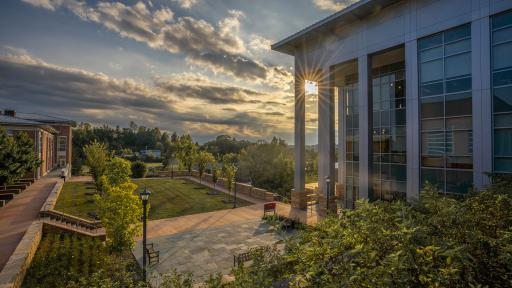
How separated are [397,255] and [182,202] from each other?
2672cm

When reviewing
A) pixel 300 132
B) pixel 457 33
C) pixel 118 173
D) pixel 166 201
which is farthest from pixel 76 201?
pixel 457 33

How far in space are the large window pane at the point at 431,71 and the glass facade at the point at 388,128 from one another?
230cm

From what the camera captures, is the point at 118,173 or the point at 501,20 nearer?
the point at 501,20

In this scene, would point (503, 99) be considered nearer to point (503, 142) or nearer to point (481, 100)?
point (481, 100)

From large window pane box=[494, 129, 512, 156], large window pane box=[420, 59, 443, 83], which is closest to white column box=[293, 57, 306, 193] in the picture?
large window pane box=[420, 59, 443, 83]

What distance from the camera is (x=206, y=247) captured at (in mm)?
15852

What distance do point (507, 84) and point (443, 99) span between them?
2954mm

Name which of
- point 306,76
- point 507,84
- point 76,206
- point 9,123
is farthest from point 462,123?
point 9,123

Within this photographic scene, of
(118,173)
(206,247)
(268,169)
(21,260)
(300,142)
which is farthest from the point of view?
(268,169)

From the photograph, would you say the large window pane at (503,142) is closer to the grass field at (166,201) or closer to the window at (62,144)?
the grass field at (166,201)

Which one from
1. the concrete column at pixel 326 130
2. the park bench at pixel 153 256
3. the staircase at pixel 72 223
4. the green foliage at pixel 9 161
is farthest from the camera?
the concrete column at pixel 326 130

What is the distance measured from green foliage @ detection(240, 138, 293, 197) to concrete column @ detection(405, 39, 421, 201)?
30.8m

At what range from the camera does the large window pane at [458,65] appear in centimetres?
1550

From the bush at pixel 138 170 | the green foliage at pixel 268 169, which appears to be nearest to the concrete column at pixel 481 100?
the green foliage at pixel 268 169
